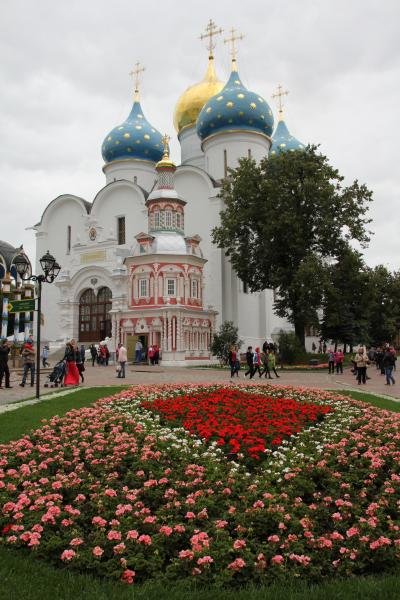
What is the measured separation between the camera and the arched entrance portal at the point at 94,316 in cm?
3416

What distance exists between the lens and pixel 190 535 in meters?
4.08

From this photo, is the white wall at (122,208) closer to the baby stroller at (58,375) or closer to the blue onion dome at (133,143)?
the blue onion dome at (133,143)

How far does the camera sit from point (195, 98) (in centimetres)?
4169

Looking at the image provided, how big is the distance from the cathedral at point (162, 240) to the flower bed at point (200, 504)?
21782mm

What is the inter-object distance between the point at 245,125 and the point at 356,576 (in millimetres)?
34695

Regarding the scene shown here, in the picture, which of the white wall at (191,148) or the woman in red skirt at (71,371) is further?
the white wall at (191,148)

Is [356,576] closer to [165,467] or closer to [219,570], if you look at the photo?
[219,570]

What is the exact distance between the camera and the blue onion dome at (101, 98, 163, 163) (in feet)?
131

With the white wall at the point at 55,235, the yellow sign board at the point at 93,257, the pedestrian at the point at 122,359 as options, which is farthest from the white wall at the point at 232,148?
the pedestrian at the point at 122,359

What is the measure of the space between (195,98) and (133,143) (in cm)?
636

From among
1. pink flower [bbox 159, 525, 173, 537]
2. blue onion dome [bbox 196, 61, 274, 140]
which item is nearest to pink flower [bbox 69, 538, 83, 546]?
pink flower [bbox 159, 525, 173, 537]

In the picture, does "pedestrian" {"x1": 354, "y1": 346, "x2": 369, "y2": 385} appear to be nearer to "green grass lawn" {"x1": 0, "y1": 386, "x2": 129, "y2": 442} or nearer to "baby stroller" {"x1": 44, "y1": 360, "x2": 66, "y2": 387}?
"green grass lawn" {"x1": 0, "y1": 386, "x2": 129, "y2": 442}

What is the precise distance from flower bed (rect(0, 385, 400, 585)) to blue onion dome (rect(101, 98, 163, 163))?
35132 millimetres

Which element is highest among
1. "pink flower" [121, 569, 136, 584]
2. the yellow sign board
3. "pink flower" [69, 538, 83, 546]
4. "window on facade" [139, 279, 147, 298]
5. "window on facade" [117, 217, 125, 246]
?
"window on facade" [117, 217, 125, 246]
